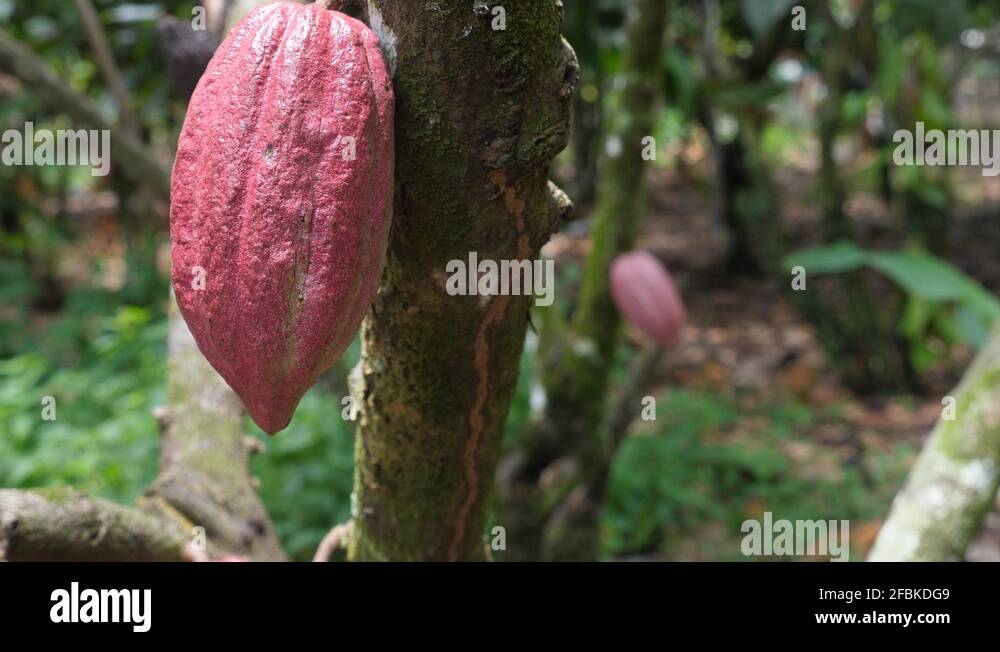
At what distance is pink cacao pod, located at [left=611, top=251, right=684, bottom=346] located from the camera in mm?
1824

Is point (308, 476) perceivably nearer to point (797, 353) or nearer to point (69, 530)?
point (69, 530)

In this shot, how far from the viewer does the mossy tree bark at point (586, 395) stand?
1.81 m

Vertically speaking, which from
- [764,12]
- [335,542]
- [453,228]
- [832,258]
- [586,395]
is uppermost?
[764,12]

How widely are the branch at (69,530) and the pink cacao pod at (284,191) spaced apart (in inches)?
10.2

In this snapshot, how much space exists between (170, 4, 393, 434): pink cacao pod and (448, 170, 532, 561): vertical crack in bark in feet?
0.27

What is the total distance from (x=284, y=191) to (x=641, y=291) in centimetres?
139

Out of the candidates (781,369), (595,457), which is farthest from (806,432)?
(595,457)

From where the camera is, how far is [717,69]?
316cm

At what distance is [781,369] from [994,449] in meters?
2.26

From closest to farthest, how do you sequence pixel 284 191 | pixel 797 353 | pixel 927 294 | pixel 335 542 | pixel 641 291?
pixel 284 191 → pixel 335 542 → pixel 641 291 → pixel 927 294 → pixel 797 353

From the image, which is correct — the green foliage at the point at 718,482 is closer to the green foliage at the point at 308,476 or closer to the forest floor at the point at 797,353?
the forest floor at the point at 797,353

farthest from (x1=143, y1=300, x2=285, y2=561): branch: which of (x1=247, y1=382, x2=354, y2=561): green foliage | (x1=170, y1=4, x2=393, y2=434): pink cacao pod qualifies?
(x1=247, y1=382, x2=354, y2=561): green foliage

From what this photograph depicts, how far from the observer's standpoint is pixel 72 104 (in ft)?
5.32

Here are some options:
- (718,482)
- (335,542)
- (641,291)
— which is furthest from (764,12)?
(335,542)
